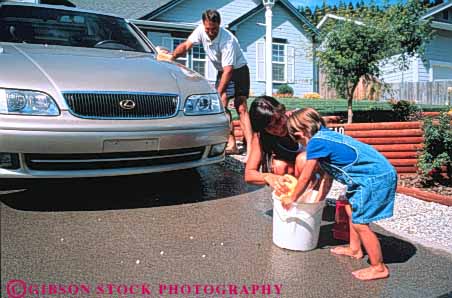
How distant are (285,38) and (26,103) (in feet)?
56.6

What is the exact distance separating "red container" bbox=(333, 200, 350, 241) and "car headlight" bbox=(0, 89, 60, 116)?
2106 mm

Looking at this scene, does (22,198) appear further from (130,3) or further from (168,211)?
(130,3)

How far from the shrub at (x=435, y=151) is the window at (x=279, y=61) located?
13.7 m

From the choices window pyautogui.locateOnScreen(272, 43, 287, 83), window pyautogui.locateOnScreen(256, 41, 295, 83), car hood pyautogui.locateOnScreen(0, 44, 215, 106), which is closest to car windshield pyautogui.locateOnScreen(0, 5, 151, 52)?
car hood pyautogui.locateOnScreen(0, 44, 215, 106)

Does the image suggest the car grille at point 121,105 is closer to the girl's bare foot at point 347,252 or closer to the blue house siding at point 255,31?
the girl's bare foot at point 347,252

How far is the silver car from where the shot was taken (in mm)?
2893

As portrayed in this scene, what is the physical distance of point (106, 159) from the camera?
315 cm

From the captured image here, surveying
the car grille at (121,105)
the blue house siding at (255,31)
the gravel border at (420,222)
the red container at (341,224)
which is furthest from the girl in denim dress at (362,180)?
the blue house siding at (255,31)

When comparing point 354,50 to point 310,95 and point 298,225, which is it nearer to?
point 298,225

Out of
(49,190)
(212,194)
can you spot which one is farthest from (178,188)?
(49,190)

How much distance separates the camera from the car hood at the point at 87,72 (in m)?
2.99

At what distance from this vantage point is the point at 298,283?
95.9 inches

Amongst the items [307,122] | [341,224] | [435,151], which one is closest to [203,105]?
[307,122]

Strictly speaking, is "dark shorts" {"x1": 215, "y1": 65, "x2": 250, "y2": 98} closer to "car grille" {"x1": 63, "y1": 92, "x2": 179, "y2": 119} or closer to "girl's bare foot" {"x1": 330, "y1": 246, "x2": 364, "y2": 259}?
"car grille" {"x1": 63, "y1": 92, "x2": 179, "y2": 119}
